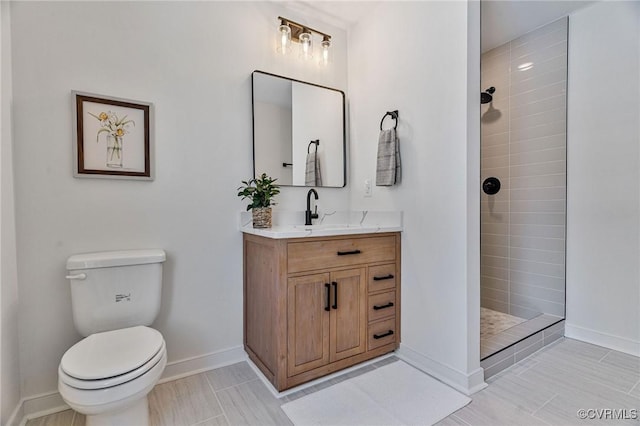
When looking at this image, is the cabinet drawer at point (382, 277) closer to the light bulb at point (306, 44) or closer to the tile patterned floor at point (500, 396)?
the tile patterned floor at point (500, 396)

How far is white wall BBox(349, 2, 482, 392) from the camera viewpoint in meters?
1.72

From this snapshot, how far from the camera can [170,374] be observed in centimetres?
187

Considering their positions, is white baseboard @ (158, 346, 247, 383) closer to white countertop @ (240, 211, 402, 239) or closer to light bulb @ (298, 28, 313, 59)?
white countertop @ (240, 211, 402, 239)

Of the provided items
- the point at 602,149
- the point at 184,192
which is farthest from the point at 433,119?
the point at 184,192

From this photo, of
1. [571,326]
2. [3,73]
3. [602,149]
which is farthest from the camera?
[571,326]

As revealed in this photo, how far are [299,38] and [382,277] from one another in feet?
6.19

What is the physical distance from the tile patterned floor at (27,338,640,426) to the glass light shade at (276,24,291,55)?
228 centimetres

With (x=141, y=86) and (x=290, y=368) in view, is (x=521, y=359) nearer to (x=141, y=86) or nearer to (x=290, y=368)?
(x=290, y=368)

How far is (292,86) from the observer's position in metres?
2.31

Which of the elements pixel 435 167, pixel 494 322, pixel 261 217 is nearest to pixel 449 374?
pixel 494 322

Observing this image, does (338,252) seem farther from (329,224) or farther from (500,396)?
(500,396)

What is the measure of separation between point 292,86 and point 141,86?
1.01 m

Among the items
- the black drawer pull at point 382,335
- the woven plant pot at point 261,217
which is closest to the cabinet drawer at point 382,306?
the black drawer pull at point 382,335

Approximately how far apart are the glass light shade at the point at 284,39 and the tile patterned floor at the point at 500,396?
228 centimetres
